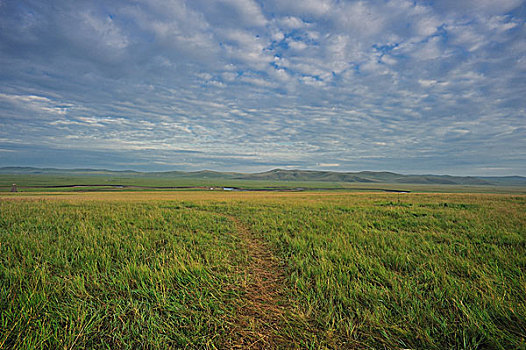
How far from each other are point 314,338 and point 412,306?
176cm

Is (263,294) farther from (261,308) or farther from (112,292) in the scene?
(112,292)

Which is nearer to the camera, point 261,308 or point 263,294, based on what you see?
point 261,308

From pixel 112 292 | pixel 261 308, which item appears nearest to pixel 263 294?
pixel 261 308

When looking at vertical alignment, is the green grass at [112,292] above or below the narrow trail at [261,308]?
above

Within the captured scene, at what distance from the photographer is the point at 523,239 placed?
664cm

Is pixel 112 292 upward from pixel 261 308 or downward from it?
upward

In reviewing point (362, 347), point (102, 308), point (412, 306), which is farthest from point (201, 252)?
point (412, 306)

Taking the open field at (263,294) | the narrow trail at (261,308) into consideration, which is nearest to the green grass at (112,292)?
the open field at (263,294)

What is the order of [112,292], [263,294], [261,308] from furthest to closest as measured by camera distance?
[263,294]
[112,292]
[261,308]

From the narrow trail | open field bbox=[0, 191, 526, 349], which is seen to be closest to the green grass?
open field bbox=[0, 191, 526, 349]

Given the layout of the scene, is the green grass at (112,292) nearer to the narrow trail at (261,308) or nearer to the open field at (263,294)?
the open field at (263,294)

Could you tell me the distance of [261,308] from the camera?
3.59 metres

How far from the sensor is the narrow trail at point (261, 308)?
9.37 feet

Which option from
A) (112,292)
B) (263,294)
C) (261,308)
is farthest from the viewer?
(263,294)
